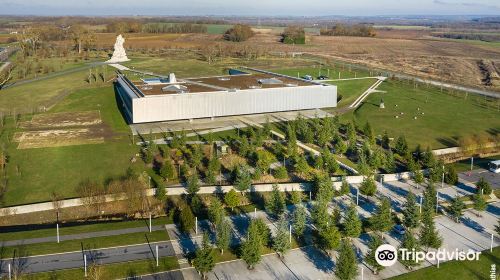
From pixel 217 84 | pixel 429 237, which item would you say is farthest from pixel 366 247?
pixel 217 84

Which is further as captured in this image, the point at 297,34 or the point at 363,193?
the point at 297,34

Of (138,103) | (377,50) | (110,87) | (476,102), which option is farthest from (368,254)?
(377,50)

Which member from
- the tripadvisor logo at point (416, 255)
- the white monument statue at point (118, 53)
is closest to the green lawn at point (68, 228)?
the tripadvisor logo at point (416, 255)

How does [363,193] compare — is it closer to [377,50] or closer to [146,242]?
[146,242]

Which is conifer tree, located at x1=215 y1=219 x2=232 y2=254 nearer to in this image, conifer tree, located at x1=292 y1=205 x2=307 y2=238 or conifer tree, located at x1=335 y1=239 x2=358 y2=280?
conifer tree, located at x1=292 y1=205 x2=307 y2=238

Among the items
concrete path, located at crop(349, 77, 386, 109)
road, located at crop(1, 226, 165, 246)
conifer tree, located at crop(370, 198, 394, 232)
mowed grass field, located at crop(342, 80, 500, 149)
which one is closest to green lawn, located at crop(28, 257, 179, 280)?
road, located at crop(1, 226, 165, 246)

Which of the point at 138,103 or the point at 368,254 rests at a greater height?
the point at 138,103

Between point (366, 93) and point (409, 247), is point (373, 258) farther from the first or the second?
point (366, 93)
